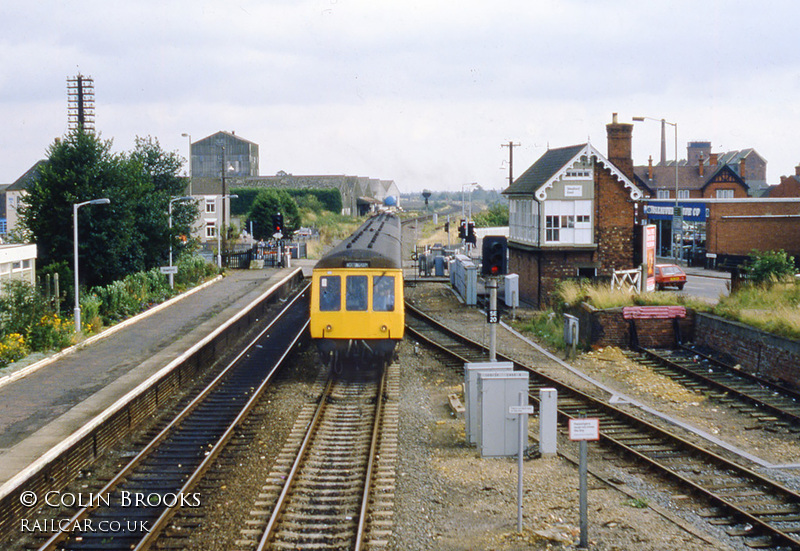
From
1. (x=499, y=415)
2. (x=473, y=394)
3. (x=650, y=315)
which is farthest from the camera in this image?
(x=650, y=315)

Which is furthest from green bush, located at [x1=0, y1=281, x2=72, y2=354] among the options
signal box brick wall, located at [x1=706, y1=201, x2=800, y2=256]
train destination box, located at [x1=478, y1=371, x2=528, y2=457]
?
signal box brick wall, located at [x1=706, y1=201, x2=800, y2=256]

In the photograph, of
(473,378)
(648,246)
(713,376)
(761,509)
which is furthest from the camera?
(648,246)

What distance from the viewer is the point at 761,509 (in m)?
10.0

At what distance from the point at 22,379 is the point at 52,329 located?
3.55m

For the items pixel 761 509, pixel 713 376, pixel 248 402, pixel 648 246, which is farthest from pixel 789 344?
pixel 648 246

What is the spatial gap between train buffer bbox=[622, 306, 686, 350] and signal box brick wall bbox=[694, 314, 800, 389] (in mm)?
523

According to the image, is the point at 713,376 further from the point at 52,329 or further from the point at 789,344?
the point at 52,329

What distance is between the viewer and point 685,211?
48.4 metres

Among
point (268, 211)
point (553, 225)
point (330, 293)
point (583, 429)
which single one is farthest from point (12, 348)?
point (268, 211)

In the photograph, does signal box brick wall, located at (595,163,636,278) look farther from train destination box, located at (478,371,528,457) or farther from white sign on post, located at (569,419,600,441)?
white sign on post, located at (569,419,600,441)

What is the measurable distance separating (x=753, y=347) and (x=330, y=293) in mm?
10397

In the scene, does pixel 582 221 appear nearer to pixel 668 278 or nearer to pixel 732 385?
pixel 668 278

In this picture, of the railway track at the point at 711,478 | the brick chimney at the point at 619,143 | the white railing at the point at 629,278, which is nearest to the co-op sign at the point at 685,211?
the brick chimney at the point at 619,143

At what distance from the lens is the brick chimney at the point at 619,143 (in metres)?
31.6
